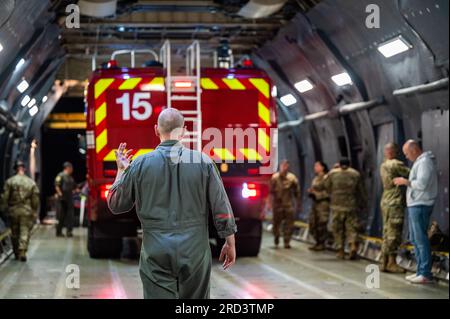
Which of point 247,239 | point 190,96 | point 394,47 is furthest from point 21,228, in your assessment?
point 394,47

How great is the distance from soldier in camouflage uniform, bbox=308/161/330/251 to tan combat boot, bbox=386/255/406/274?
4.23 meters

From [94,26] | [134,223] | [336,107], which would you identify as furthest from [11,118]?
[336,107]

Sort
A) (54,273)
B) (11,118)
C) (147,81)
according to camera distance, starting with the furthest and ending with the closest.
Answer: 1. (11,118)
2. (54,273)
3. (147,81)

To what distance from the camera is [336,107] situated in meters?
17.9

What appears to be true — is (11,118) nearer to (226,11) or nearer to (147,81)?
(226,11)

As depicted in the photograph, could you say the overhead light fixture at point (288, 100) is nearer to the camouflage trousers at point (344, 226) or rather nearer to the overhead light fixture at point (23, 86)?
the camouflage trousers at point (344, 226)

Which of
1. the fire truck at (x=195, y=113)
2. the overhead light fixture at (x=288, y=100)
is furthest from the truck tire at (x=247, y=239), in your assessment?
the overhead light fixture at (x=288, y=100)

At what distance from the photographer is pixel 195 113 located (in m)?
11.6

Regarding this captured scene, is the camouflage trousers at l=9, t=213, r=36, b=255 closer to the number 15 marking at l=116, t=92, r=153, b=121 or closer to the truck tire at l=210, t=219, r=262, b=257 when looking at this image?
the truck tire at l=210, t=219, r=262, b=257

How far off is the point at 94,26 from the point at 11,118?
9.81 feet

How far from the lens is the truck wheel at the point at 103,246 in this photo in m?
16.2

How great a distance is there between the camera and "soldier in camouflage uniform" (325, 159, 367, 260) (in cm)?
1652

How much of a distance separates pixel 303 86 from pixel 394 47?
5867mm
